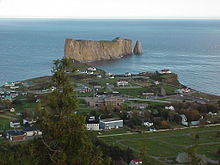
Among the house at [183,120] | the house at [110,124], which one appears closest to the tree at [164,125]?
the house at [183,120]

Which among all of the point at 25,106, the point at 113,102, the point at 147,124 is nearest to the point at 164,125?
the point at 147,124

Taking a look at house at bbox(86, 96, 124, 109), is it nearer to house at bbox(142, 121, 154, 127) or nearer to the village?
the village

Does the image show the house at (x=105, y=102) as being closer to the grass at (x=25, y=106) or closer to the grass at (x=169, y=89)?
the grass at (x=25, y=106)

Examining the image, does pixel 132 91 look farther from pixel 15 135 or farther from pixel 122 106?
pixel 15 135

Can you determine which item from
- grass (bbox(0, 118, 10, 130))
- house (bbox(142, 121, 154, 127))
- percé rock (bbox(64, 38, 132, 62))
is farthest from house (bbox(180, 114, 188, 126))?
percé rock (bbox(64, 38, 132, 62))

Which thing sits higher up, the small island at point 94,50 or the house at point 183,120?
the house at point 183,120

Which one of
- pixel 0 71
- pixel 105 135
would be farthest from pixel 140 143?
pixel 0 71

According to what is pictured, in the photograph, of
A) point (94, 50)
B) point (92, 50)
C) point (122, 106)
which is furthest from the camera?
point (94, 50)
